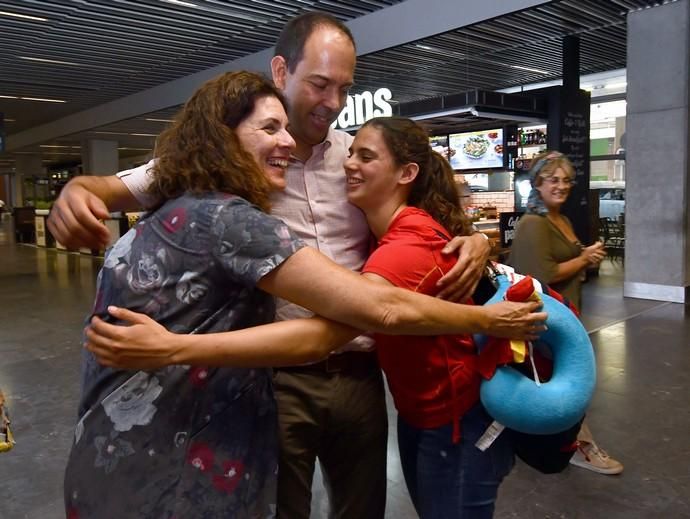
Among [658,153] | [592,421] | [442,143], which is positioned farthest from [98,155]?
[592,421]

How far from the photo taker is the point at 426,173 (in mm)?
1565

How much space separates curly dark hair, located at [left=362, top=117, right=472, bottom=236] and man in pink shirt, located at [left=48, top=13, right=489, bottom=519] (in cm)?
10

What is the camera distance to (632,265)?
750cm

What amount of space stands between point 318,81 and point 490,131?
9.17m

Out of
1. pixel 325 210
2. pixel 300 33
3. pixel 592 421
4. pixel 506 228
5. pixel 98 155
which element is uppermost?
pixel 98 155

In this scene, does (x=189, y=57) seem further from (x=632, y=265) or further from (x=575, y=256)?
(x=575, y=256)

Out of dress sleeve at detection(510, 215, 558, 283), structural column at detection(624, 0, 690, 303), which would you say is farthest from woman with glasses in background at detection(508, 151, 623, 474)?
structural column at detection(624, 0, 690, 303)

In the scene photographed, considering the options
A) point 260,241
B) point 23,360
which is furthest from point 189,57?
point 260,241

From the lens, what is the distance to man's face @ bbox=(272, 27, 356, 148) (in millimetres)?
1519

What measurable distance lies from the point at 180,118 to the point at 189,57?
343 inches

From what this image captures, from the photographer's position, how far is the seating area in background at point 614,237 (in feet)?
38.7

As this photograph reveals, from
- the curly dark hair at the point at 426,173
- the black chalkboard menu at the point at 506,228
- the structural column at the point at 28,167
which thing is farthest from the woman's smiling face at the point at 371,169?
the structural column at the point at 28,167

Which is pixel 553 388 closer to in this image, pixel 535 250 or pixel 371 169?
pixel 371 169

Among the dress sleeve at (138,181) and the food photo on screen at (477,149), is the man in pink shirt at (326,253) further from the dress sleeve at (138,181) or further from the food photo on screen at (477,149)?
the food photo on screen at (477,149)
